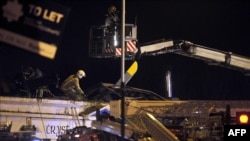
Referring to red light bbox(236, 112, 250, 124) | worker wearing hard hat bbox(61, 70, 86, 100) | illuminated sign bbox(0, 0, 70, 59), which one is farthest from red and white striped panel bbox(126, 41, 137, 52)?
red light bbox(236, 112, 250, 124)

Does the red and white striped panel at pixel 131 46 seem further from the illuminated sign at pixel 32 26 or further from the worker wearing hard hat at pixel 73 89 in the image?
the illuminated sign at pixel 32 26

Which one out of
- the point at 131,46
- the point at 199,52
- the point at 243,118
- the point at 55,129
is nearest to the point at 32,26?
the point at 243,118

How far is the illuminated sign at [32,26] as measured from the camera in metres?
10.3

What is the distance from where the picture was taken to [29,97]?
16.5m

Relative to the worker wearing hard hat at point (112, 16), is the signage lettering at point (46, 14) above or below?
below

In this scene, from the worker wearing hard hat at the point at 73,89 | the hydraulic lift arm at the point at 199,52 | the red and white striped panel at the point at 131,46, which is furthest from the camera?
the hydraulic lift arm at the point at 199,52

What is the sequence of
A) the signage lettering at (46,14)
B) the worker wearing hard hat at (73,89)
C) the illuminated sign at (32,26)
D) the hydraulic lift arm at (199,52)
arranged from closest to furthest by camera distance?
the illuminated sign at (32,26), the signage lettering at (46,14), the worker wearing hard hat at (73,89), the hydraulic lift arm at (199,52)

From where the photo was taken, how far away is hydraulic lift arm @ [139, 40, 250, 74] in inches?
831

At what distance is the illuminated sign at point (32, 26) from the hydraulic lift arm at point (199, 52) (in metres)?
11.1

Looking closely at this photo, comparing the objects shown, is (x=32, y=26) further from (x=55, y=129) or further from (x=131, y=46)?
(x=131, y=46)

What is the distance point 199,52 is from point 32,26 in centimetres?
1212

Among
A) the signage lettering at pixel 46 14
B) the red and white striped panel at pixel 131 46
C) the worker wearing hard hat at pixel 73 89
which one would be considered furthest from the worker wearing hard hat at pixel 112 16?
the signage lettering at pixel 46 14

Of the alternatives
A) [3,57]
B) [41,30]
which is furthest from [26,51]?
[3,57]

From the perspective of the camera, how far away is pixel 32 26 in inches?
401
